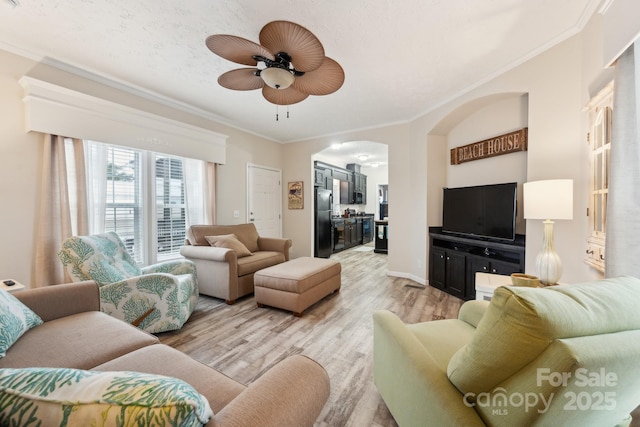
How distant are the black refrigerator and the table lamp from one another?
4.15 m

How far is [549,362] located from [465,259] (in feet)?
9.38

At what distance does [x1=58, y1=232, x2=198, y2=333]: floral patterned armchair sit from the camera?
2.03 metres

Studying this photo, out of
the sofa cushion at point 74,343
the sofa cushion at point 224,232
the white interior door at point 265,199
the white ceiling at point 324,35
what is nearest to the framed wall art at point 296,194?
the white interior door at point 265,199

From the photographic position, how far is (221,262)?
3055 millimetres

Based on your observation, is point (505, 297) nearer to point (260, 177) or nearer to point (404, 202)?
point (404, 202)

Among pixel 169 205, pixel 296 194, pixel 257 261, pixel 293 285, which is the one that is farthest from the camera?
pixel 296 194

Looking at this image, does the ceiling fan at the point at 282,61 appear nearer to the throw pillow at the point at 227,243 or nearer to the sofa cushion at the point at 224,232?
the throw pillow at the point at 227,243

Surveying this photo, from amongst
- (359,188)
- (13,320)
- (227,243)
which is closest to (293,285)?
(227,243)

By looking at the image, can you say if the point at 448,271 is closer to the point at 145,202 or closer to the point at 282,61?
the point at 282,61

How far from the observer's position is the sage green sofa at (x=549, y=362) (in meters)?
0.60

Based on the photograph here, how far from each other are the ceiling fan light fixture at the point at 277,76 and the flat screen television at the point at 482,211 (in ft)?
8.49

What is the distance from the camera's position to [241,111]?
3.75 meters

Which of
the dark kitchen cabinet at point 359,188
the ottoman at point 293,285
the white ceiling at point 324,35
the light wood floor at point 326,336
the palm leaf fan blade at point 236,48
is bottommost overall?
the light wood floor at point 326,336

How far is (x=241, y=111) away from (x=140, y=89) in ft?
4.07
